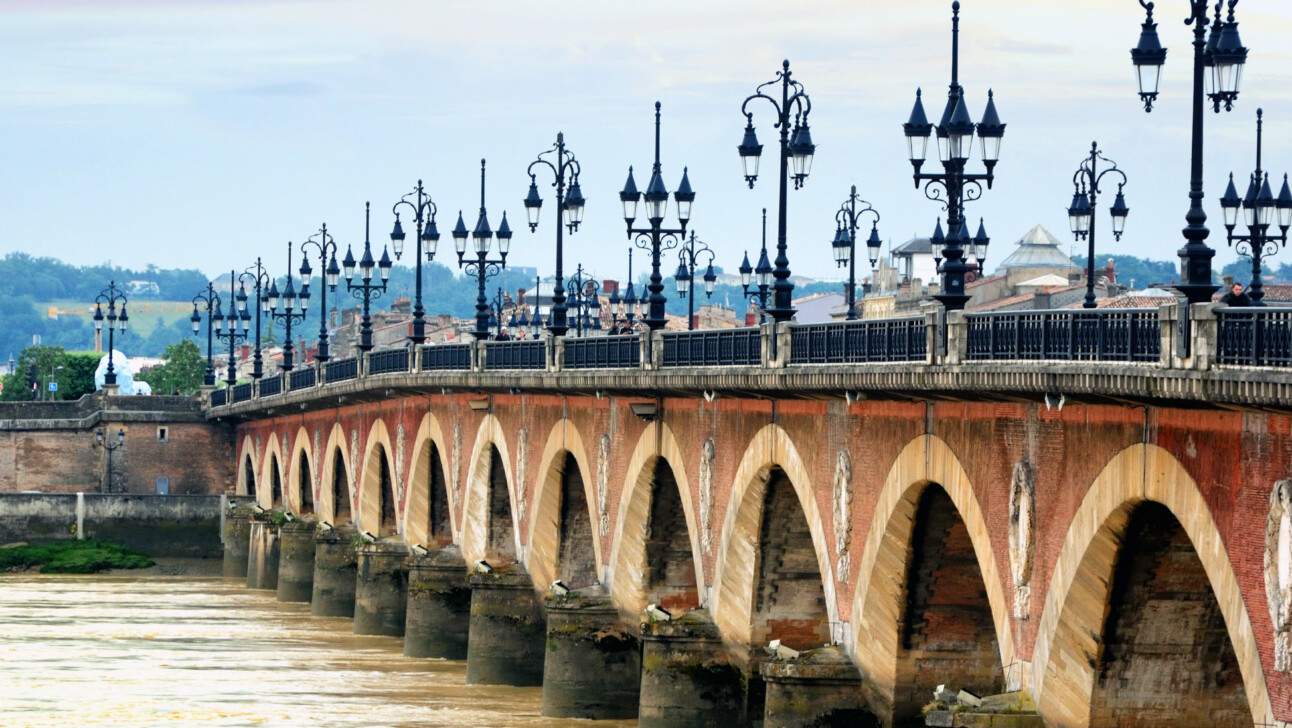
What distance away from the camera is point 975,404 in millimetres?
22438

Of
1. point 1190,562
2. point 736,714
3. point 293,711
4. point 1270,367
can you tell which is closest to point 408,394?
point 293,711

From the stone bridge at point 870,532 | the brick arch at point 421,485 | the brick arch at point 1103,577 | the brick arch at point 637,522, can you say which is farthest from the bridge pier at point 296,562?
the brick arch at point 1103,577

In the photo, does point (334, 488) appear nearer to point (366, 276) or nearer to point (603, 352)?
point (366, 276)

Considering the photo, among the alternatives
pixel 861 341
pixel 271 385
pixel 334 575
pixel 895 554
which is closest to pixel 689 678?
pixel 895 554

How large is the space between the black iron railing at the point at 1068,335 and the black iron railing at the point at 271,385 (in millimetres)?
48962

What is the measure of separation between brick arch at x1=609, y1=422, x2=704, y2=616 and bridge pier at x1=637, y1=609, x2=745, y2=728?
229 cm

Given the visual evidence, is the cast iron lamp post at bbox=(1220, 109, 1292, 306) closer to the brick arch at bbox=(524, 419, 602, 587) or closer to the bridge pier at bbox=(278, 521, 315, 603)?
the brick arch at bbox=(524, 419, 602, 587)

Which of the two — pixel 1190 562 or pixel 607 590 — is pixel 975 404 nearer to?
pixel 1190 562

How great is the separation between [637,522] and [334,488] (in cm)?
2857


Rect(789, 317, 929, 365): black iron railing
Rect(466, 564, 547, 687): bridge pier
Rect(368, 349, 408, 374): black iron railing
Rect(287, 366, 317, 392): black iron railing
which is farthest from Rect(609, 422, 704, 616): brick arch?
Rect(287, 366, 317, 392): black iron railing

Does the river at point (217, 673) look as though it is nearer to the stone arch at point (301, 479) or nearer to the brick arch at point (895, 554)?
the stone arch at point (301, 479)

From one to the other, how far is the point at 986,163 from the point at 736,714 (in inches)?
372

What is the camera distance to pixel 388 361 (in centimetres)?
5272

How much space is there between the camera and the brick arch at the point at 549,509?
3875cm
